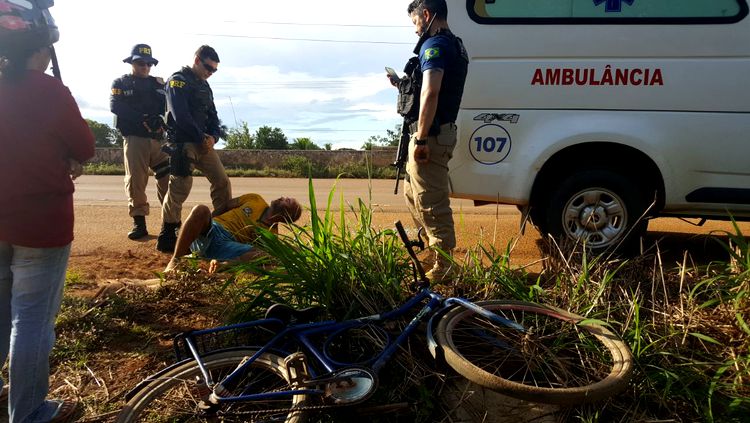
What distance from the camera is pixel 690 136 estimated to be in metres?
3.80

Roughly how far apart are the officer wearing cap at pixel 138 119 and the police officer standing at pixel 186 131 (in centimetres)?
81

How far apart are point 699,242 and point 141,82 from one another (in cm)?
600

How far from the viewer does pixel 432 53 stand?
329cm

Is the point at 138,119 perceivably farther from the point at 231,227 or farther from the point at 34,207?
the point at 34,207

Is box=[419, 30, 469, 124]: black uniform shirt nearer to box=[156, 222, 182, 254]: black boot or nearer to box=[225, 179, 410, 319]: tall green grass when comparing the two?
box=[225, 179, 410, 319]: tall green grass

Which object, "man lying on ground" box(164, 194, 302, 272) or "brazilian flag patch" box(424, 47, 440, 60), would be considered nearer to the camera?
"brazilian flag patch" box(424, 47, 440, 60)

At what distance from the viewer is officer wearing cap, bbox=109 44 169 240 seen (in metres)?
5.48

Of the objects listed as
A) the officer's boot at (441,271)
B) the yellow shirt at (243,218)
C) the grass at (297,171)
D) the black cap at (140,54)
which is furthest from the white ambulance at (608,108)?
the grass at (297,171)

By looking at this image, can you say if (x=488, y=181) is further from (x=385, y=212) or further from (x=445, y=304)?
(x=385, y=212)

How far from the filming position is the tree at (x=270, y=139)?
1717cm

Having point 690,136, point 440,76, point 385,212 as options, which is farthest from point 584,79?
point 385,212

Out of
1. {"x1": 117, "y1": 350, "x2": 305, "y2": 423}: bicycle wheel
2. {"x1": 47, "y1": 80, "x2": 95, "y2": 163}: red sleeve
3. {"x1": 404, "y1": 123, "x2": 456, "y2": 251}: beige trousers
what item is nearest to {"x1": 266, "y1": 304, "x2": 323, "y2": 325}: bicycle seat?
{"x1": 117, "y1": 350, "x2": 305, "y2": 423}: bicycle wheel

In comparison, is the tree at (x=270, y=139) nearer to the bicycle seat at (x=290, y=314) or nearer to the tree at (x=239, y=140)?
the tree at (x=239, y=140)

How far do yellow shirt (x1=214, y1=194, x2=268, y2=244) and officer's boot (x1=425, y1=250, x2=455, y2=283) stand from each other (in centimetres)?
151
